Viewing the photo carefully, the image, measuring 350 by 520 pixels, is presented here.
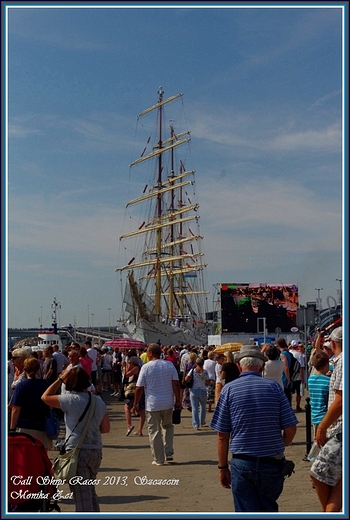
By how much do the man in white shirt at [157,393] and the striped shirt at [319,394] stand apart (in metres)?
3.17

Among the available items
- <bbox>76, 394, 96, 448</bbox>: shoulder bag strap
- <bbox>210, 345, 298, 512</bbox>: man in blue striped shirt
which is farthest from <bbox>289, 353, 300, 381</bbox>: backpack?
<bbox>210, 345, 298, 512</bbox>: man in blue striped shirt

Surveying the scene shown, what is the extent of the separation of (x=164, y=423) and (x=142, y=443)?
8.32ft

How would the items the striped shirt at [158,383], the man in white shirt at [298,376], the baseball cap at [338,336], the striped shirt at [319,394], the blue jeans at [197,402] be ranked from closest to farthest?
the baseball cap at [338,336] → the striped shirt at [319,394] → the striped shirt at [158,383] → the blue jeans at [197,402] → the man in white shirt at [298,376]

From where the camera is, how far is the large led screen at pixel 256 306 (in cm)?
6250

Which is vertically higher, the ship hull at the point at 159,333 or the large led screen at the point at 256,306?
the large led screen at the point at 256,306

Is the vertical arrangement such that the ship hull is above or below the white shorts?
below

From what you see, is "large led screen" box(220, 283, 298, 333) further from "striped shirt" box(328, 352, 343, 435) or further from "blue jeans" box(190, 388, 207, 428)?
"striped shirt" box(328, 352, 343, 435)

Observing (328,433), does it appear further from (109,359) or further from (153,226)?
(153,226)

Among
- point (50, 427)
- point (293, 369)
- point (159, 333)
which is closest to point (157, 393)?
point (50, 427)

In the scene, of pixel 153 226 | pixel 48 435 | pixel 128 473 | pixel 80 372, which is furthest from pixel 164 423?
pixel 153 226

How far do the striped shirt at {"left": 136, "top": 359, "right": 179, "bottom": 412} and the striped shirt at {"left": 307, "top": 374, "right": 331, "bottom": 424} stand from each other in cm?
316

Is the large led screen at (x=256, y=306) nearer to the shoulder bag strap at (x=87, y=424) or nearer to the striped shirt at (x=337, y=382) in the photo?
the shoulder bag strap at (x=87, y=424)

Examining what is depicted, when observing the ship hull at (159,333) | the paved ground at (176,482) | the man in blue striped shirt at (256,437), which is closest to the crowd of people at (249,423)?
→ the man in blue striped shirt at (256,437)

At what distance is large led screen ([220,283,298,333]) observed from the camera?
6250 centimetres
